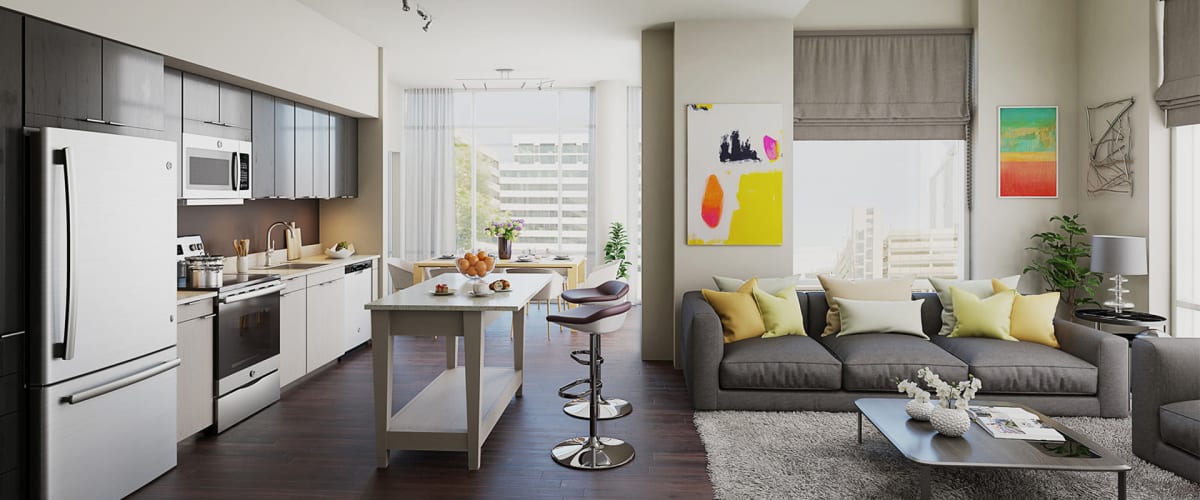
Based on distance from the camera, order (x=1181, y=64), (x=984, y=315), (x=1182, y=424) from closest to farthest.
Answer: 1. (x=1182, y=424)
2. (x=1181, y=64)
3. (x=984, y=315)

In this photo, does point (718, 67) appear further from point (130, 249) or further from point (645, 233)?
point (130, 249)

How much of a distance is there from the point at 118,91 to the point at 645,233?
12.7 feet

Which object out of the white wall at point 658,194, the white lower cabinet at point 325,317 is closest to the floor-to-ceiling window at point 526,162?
the white wall at point 658,194

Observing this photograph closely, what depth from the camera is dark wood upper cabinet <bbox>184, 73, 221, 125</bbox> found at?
4.36 meters

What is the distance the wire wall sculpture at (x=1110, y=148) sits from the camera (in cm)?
533

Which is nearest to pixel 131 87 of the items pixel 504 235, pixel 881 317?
pixel 504 235

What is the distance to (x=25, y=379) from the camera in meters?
2.94

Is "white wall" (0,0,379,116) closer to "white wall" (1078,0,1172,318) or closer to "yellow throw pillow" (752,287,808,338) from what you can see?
"yellow throw pillow" (752,287,808,338)

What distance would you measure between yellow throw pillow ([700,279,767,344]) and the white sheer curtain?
5.16 m

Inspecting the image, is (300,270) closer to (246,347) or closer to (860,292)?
(246,347)

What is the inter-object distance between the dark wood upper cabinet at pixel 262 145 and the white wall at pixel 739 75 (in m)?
3.07

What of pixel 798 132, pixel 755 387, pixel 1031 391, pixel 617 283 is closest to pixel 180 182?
pixel 617 283

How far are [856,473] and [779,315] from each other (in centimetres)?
165

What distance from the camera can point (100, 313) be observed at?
10.4ft
